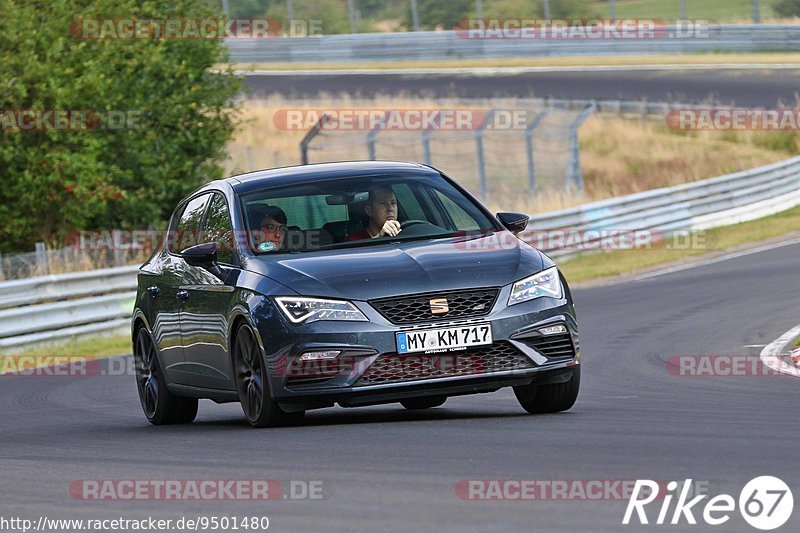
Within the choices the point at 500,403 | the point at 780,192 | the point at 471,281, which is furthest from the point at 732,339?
the point at 780,192

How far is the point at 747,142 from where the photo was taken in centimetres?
4006

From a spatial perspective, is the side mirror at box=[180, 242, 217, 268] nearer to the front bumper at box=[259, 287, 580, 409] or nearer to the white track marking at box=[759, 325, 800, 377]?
the front bumper at box=[259, 287, 580, 409]

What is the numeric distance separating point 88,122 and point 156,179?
187 cm

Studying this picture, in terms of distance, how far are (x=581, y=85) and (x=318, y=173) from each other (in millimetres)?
36412

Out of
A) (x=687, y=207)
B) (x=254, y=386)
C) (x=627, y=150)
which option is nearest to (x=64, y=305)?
(x=254, y=386)

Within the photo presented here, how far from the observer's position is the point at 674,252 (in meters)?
25.9

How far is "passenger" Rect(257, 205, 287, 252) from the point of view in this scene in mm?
9789

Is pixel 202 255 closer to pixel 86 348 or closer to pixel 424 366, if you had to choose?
pixel 424 366

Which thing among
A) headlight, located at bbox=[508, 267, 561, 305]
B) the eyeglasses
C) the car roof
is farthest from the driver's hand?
headlight, located at bbox=[508, 267, 561, 305]

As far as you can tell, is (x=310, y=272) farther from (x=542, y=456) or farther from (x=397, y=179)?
(x=542, y=456)

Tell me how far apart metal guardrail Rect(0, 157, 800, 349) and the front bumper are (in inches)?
430

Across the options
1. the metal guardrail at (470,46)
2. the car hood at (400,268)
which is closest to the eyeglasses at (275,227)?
the car hood at (400,268)

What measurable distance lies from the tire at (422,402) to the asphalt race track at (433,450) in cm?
9

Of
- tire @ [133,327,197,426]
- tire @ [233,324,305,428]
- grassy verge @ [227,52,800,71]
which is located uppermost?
tire @ [233,324,305,428]
